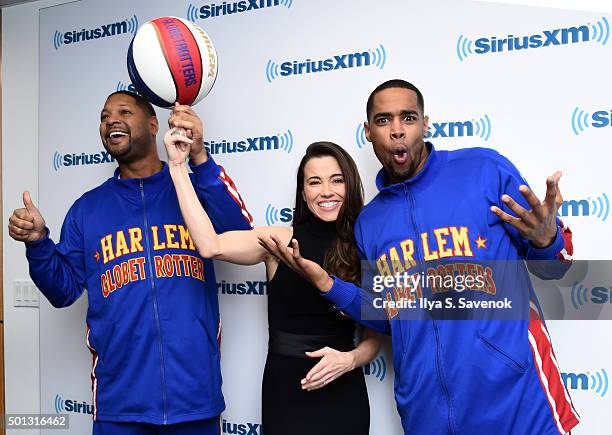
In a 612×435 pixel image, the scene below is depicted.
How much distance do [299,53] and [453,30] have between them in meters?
0.58

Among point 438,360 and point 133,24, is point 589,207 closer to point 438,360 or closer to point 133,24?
point 438,360

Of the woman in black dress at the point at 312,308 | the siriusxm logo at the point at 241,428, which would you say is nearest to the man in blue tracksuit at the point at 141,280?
the woman in black dress at the point at 312,308

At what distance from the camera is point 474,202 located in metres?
1.63

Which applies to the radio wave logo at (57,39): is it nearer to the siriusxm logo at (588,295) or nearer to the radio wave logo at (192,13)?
the radio wave logo at (192,13)

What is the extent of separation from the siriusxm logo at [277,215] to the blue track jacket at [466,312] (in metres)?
0.55

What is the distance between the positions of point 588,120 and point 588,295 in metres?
0.55

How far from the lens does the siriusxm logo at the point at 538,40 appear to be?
1821mm

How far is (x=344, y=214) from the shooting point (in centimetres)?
191

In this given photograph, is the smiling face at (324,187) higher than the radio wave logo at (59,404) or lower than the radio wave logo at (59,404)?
higher

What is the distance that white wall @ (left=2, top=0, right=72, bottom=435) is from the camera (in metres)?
2.78

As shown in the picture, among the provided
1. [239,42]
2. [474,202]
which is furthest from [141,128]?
[474,202]

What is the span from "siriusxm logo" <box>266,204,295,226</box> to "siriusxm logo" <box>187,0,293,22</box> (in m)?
0.78

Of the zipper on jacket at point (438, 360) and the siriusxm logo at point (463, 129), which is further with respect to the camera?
the siriusxm logo at point (463, 129)

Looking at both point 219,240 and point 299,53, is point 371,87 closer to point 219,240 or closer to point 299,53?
point 299,53
